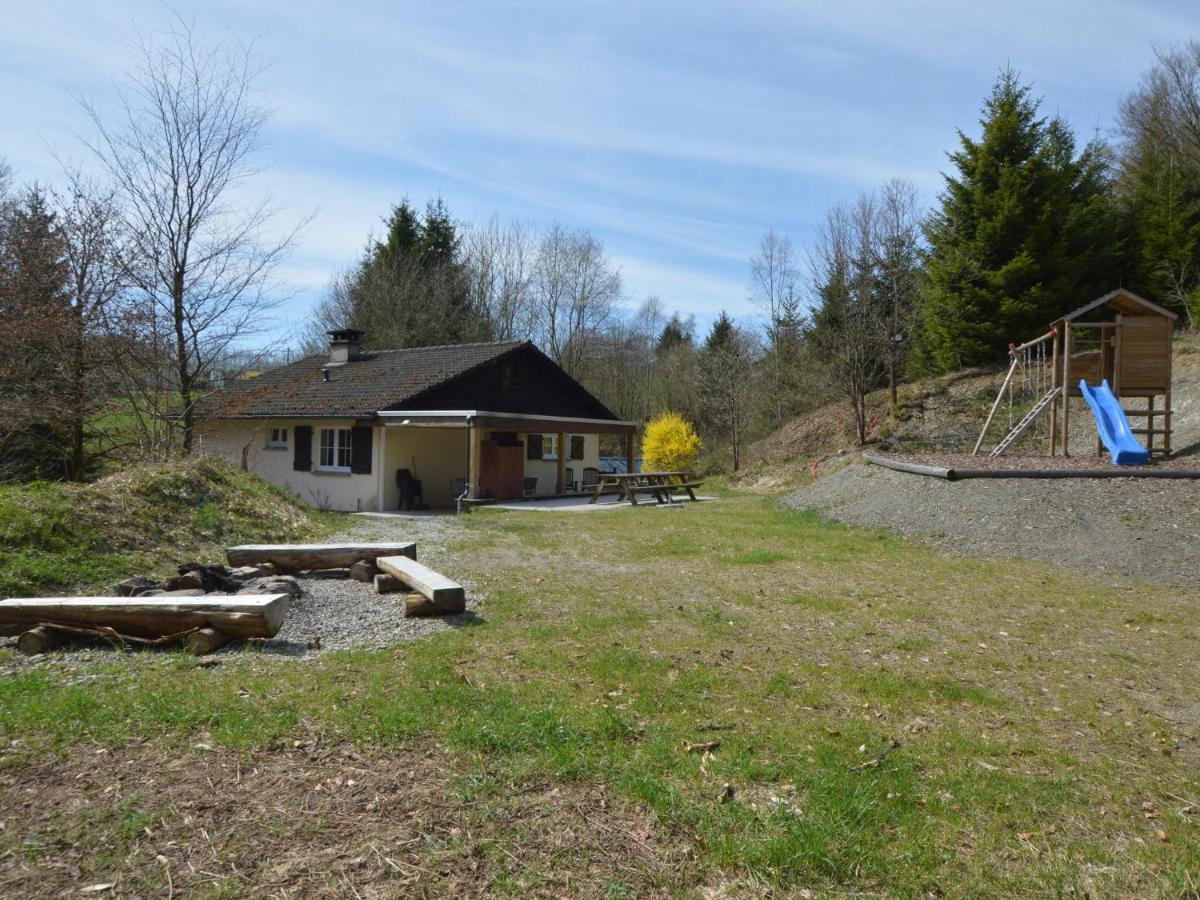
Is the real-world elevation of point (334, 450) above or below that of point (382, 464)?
above

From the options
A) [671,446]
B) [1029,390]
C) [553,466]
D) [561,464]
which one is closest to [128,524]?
[561,464]

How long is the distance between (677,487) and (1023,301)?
13499 mm

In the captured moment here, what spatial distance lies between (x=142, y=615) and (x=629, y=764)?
3.74 meters

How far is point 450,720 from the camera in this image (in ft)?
13.1

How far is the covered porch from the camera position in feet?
61.6

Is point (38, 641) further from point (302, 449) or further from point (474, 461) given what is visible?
point (302, 449)

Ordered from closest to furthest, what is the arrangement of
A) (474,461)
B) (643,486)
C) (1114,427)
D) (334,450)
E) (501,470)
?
(1114,427), (474,461), (643,486), (334,450), (501,470)

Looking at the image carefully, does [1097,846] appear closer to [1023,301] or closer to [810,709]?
[810,709]

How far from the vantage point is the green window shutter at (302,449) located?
69.4 ft

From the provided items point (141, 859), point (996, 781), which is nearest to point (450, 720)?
point (141, 859)

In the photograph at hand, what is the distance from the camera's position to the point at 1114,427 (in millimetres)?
14945

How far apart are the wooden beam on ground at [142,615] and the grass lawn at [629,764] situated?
0.42 m

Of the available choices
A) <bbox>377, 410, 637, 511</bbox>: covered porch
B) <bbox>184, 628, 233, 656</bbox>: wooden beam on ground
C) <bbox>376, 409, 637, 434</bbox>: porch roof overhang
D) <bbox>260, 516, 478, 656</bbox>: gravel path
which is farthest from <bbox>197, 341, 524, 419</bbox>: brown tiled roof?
<bbox>184, 628, 233, 656</bbox>: wooden beam on ground

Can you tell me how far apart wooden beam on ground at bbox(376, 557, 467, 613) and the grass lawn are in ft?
1.64
